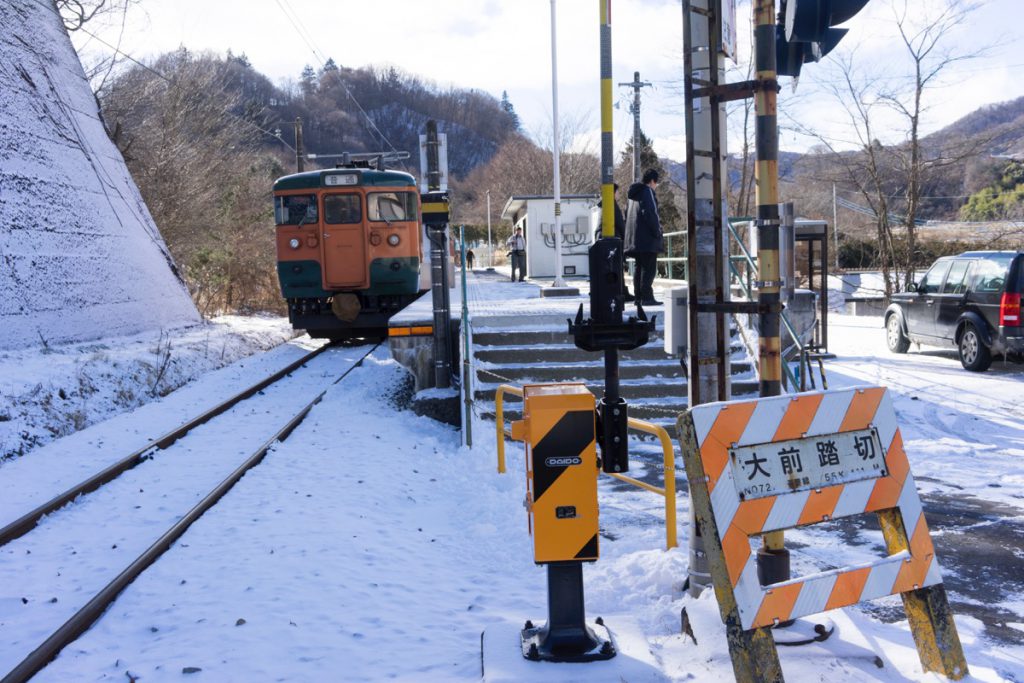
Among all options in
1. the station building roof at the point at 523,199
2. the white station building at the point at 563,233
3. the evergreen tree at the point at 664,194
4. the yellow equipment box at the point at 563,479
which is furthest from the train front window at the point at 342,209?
the evergreen tree at the point at 664,194

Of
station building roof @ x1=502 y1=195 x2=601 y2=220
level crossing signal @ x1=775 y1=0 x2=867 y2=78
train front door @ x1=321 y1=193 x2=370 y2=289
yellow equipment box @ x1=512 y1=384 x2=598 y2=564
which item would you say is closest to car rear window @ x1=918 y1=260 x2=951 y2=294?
station building roof @ x1=502 y1=195 x2=601 y2=220

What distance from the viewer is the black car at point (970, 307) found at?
11516 mm

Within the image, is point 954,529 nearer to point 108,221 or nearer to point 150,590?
point 150,590

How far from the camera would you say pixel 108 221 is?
1669 centimetres

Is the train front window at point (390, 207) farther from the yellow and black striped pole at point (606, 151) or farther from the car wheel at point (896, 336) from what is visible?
the yellow and black striped pole at point (606, 151)

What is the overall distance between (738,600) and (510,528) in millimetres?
3053

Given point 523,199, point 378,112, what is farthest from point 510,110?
point 523,199

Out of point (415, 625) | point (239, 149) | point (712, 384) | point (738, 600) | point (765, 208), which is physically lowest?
point (415, 625)

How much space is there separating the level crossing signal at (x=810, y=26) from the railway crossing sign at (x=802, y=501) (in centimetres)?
179

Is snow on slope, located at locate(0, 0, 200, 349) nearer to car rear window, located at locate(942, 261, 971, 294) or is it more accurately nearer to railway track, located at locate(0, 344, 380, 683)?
railway track, located at locate(0, 344, 380, 683)

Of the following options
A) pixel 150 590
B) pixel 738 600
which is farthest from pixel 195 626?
pixel 738 600

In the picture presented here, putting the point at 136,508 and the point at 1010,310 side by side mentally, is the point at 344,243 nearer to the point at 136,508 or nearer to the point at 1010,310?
the point at 136,508

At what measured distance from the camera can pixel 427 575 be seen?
5160 mm

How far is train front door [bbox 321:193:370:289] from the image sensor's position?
16719 millimetres
